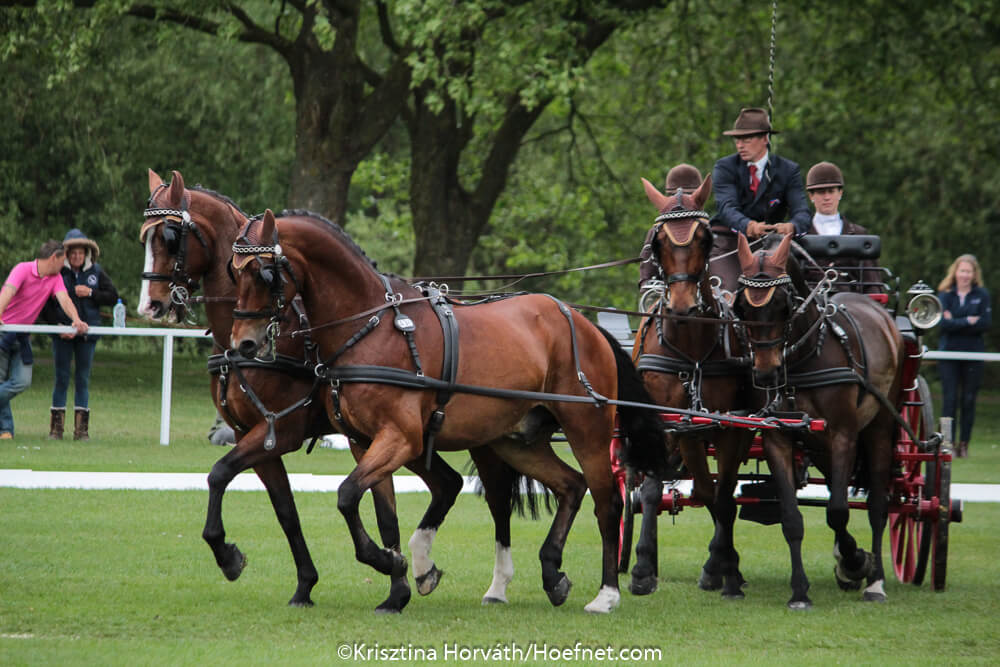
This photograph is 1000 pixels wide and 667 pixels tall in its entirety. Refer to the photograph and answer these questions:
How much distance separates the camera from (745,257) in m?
7.81

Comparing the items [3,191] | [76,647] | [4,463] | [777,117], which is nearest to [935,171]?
[777,117]

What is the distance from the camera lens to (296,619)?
699 centimetres

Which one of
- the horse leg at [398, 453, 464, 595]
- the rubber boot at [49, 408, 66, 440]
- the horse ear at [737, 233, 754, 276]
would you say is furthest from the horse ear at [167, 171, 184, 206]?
the rubber boot at [49, 408, 66, 440]

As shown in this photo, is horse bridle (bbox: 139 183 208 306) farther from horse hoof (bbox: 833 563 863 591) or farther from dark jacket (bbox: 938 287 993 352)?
dark jacket (bbox: 938 287 993 352)

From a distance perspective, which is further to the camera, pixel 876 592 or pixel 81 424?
pixel 81 424

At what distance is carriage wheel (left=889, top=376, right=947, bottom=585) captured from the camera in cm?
877

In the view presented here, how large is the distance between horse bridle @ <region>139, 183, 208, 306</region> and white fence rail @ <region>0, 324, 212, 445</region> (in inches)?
263

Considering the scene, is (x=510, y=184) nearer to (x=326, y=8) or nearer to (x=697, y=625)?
(x=326, y=8)

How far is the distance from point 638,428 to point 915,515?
1.96 meters

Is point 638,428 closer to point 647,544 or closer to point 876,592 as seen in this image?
point 647,544

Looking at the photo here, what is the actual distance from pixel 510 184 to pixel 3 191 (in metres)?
10.4

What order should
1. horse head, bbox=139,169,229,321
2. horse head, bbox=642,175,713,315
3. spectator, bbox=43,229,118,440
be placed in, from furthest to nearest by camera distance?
spectator, bbox=43,229,118,440, horse head, bbox=642,175,713,315, horse head, bbox=139,169,229,321

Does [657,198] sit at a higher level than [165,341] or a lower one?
higher

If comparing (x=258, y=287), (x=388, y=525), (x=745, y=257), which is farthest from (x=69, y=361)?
(x=745, y=257)
